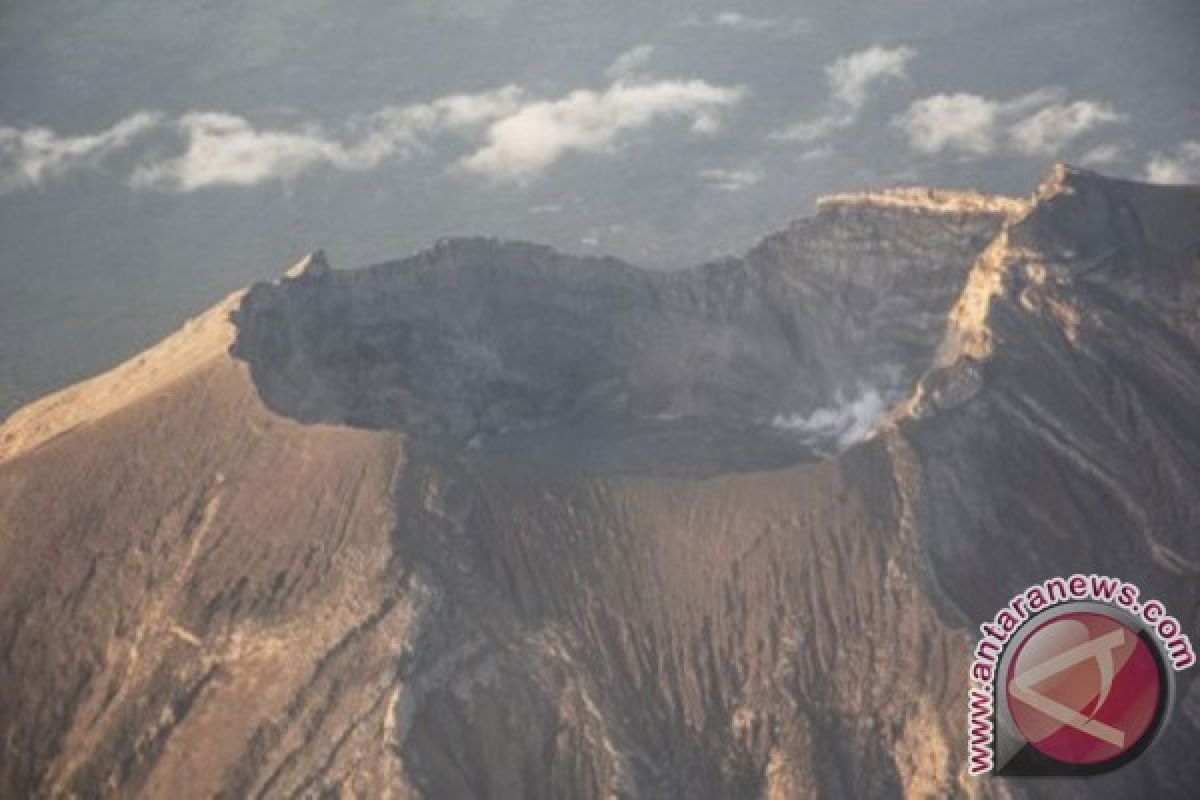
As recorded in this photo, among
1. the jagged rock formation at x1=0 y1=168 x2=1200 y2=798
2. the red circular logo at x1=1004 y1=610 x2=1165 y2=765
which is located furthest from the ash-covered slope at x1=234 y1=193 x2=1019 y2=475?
the red circular logo at x1=1004 y1=610 x2=1165 y2=765

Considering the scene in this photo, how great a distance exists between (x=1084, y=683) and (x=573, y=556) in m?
35.2

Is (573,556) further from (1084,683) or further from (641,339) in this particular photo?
(641,339)

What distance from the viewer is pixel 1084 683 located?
69.8 meters

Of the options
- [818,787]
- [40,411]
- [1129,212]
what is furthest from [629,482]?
[40,411]

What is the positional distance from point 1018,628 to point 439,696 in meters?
34.8

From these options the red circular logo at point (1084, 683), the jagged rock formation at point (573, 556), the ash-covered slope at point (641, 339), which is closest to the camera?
the red circular logo at point (1084, 683)

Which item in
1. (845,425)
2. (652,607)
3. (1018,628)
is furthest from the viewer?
(845,425)

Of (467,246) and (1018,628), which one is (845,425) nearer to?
(467,246)

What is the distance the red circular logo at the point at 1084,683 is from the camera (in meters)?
68.7

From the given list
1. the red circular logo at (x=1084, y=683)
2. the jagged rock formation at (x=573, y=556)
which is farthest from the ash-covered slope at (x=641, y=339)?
the red circular logo at (x=1084, y=683)

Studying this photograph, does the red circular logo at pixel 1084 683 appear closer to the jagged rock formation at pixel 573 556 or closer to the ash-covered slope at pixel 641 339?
the jagged rock formation at pixel 573 556

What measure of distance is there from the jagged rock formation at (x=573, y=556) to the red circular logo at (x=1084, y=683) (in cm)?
725

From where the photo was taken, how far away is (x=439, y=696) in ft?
262

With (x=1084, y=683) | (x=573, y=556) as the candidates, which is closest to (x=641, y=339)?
(x=573, y=556)
